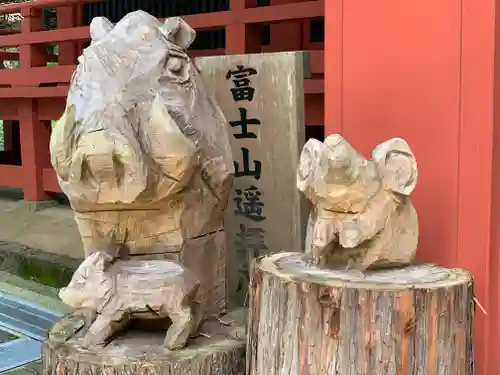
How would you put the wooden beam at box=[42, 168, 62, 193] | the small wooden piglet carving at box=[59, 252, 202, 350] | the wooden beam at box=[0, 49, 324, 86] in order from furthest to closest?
1. the wooden beam at box=[42, 168, 62, 193]
2. the wooden beam at box=[0, 49, 324, 86]
3. the small wooden piglet carving at box=[59, 252, 202, 350]

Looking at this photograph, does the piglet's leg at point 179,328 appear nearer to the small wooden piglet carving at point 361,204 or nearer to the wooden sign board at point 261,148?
the small wooden piglet carving at point 361,204

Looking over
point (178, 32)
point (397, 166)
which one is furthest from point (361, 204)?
point (178, 32)

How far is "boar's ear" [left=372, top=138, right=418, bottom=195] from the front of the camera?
1.83 m

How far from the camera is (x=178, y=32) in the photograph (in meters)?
2.21

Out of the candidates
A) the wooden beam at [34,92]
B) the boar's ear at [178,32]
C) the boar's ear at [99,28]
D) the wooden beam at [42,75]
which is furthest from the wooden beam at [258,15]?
the boar's ear at [99,28]

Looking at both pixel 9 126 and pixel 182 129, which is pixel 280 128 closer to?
pixel 182 129

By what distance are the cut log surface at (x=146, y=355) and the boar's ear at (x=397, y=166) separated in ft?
2.26

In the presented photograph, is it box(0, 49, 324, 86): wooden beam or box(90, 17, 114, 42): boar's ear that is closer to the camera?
box(90, 17, 114, 42): boar's ear

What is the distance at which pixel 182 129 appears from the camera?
6.56 feet

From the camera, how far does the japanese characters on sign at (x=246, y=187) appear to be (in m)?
2.74

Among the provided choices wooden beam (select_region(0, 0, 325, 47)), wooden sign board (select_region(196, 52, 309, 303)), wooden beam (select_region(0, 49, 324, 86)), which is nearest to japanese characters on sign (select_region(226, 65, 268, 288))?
wooden sign board (select_region(196, 52, 309, 303))

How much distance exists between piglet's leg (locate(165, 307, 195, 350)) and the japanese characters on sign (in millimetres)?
864

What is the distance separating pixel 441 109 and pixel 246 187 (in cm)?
90

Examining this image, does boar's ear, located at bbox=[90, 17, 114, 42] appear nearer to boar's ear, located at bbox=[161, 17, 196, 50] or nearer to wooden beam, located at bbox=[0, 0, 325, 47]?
boar's ear, located at bbox=[161, 17, 196, 50]
